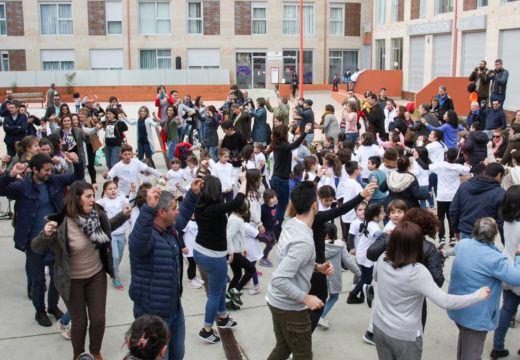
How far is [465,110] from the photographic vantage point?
2167cm

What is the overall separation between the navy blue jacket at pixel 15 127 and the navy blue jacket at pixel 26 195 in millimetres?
7302

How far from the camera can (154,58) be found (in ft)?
121

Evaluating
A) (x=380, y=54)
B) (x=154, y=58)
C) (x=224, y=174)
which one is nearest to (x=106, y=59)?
(x=154, y=58)

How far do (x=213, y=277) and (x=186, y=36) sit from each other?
32618mm

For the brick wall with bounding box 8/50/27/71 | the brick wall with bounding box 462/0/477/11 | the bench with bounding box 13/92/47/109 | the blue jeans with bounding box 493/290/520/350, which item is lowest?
the blue jeans with bounding box 493/290/520/350

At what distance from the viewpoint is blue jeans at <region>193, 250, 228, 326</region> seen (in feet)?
18.5

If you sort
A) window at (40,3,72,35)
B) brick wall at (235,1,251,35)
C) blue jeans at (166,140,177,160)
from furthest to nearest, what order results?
brick wall at (235,1,251,35)
window at (40,3,72,35)
blue jeans at (166,140,177,160)

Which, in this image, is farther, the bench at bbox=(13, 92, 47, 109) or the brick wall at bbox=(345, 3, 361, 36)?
the brick wall at bbox=(345, 3, 361, 36)

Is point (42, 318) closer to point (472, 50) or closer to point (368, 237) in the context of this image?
point (368, 237)

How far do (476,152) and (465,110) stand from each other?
1265cm

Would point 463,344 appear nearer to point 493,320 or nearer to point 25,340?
point 493,320

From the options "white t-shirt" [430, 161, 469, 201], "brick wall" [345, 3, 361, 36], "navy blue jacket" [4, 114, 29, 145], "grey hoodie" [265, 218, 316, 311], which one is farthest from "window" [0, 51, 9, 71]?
"grey hoodie" [265, 218, 316, 311]

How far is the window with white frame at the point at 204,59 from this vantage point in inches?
1442

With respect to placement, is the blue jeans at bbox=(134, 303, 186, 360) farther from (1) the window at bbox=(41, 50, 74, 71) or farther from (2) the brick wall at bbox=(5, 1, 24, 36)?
(2) the brick wall at bbox=(5, 1, 24, 36)
